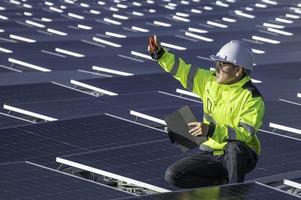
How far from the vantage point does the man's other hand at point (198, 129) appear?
45.0 ft

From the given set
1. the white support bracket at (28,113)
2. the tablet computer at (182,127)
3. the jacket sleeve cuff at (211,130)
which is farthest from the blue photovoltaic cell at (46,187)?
the white support bracket at (28,113)

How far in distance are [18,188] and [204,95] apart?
281cm

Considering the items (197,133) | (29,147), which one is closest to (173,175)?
(197,133)

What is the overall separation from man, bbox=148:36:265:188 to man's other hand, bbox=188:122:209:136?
327mm

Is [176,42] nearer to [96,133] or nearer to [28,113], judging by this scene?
[28,113]

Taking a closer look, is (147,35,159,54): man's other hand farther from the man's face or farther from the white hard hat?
the man's face

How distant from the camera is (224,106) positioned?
1464cm

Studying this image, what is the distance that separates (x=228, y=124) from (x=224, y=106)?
0.87ft

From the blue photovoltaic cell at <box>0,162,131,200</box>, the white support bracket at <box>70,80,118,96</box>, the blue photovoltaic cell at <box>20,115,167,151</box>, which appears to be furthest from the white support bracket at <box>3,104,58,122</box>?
the blue photovoltaic cell at <box>0,162,131,200</box>

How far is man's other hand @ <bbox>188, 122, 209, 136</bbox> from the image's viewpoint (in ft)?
45.0

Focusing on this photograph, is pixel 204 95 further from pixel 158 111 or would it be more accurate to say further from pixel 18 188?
pixel 158 111

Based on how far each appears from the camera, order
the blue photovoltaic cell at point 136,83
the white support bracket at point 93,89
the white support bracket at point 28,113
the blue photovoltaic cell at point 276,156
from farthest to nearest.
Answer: the blue photovoltaic cell at point 136,83
the white support bracket at point 93,89
the white support bracket at point 28,113
the blue photovoltaic cell at point 276,156

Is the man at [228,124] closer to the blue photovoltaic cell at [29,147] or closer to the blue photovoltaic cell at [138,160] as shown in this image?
the blue photovoltaic cell at [138,160]

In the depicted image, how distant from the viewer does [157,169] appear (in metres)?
16.0
